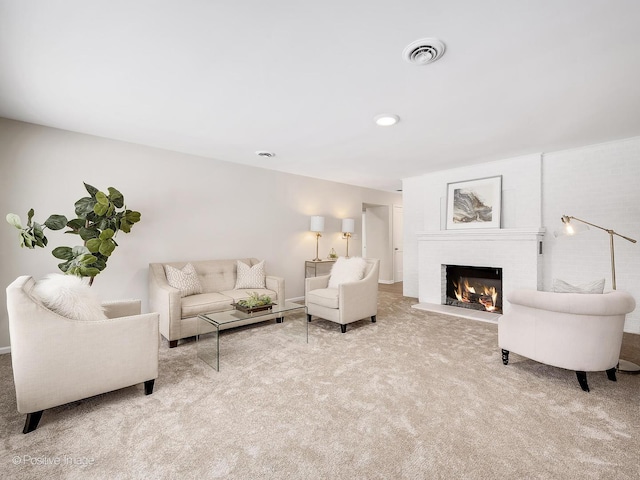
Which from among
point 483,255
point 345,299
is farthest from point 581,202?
point 345,299

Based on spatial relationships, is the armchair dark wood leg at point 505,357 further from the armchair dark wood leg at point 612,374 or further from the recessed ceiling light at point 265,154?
the recessed ceiling light at point 265,154

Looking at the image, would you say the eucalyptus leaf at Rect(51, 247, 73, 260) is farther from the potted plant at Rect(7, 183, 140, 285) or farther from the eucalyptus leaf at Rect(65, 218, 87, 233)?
the eucalyptus leaf at Rect(65, 218, 87, 233)

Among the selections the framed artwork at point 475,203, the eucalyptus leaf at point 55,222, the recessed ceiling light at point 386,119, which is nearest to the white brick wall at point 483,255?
the framed artwork at point 475,203

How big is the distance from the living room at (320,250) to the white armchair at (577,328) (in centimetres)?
23

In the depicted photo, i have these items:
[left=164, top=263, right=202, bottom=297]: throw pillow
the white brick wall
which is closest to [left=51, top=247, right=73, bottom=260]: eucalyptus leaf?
[left=164, top=263, right=202, bottom=297]: throw pillow

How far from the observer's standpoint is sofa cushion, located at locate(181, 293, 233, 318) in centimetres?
329

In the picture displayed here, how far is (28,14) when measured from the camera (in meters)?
1.64

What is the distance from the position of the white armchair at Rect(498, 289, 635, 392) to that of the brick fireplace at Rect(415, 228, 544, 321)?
1.68m

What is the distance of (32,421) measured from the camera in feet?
5.90

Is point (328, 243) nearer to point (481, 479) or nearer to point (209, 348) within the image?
point (209, 348)

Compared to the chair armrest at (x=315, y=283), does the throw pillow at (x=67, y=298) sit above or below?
above

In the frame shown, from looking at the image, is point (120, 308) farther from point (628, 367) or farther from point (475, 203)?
point (475, 203)

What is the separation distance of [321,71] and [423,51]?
70 cm

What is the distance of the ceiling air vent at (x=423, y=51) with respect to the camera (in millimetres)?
1829
